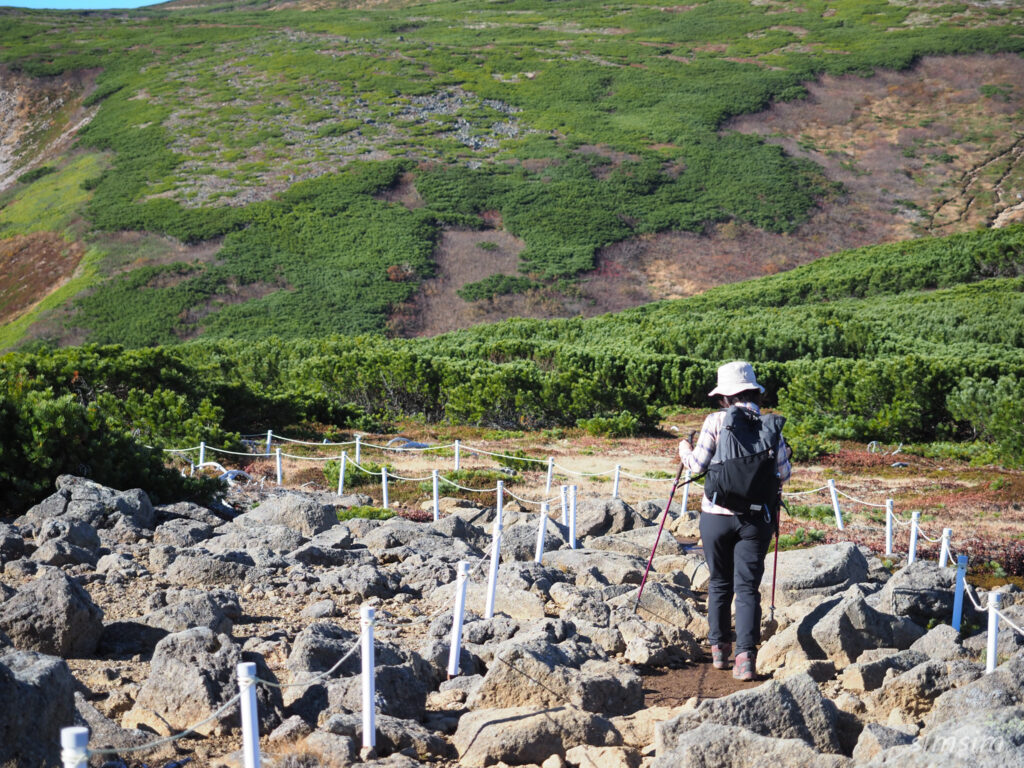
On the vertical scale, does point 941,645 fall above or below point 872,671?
below

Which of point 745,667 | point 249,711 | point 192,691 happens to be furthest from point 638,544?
point 249,711

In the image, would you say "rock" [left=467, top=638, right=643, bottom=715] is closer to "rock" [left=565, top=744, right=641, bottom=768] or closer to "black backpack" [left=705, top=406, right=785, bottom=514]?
"rock" [left=565, top=744, right=641, bottom=768]

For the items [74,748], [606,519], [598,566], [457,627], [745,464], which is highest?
[74,748]

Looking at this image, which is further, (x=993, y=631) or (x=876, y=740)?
(x=993, y=631)

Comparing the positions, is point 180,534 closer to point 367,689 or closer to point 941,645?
point 367,689

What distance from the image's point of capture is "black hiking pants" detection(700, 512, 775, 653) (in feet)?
19.8

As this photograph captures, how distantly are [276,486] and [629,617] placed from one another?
33.4 ft

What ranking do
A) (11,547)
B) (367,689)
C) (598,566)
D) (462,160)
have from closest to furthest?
(367,689) → (11,547) → (598,566) → (462,160)

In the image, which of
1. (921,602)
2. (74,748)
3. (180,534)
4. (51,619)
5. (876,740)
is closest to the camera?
(74,748)

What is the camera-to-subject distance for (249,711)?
374cm

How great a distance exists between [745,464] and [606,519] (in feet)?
19.9

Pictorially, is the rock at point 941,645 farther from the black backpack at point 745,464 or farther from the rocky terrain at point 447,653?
the black backpack at point 745,464

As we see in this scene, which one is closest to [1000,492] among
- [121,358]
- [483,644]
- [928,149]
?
[483,644]

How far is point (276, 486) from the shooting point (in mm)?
16312
